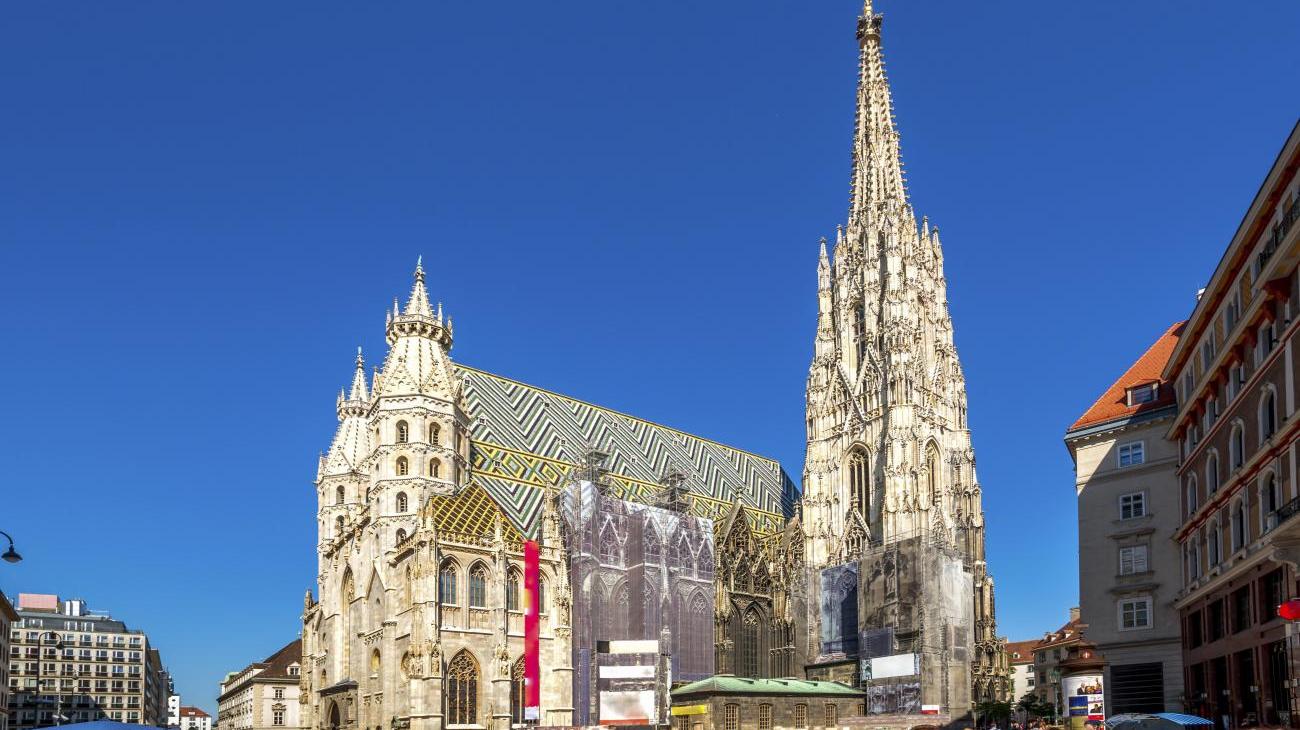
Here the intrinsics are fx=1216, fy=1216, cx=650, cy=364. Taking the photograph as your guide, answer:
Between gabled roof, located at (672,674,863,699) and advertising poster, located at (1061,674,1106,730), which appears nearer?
advertising poster, located at (1061,674,1106,730)

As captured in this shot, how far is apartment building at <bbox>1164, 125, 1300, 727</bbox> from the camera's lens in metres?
30.3

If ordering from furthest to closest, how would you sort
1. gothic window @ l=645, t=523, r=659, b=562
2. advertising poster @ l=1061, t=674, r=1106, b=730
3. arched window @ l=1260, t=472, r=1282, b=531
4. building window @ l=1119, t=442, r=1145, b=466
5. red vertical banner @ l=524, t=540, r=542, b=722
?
1. gothic window @ l=645, t=523, r=659, b=562
2. red vertical banner @ l=524, t=540, r=542, b=722
3. building window @ l=1119, t=442, r=1145, b=466
4. arched window @ l=1260, t=472, r=1282, b=531
5. advertising poster @ l=1061, t=674, r=1106, b=730

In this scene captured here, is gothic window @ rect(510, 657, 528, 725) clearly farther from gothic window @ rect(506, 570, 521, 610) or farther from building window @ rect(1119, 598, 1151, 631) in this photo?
building window @ rect(1119, 598, 1151, 631)

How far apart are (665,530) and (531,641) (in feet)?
38.4

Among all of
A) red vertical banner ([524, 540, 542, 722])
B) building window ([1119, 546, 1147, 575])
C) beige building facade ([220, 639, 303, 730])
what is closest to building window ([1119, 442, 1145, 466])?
building window ([1119, 546, 1147, 575])

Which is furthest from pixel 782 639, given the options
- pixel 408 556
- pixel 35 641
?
pixel 35 641

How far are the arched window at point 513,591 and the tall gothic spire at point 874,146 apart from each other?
36798 millimetres

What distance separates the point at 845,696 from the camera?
72.2 meters

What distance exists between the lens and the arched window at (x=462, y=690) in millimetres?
60250

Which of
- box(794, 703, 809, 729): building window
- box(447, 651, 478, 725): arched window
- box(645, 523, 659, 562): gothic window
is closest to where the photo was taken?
box(447, 651, 478, 725): arched window

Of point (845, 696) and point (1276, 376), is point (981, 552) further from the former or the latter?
point (1276, 376)

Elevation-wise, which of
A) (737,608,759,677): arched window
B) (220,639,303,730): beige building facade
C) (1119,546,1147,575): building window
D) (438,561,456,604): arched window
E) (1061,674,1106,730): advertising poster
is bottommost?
(220,639,303,730): beige building facade

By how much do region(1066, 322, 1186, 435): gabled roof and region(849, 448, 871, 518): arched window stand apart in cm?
2838

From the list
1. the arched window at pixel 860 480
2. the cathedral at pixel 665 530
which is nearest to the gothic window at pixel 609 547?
the cathedral at pixel 665 530
